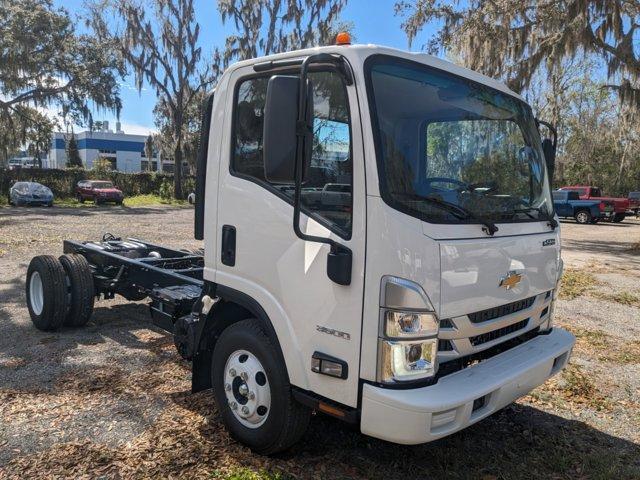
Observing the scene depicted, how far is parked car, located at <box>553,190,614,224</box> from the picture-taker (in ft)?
88.5

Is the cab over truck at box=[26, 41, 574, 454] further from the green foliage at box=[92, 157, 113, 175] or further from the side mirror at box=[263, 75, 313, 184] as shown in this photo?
the green foliage at box=[92, 157, 113, 175]

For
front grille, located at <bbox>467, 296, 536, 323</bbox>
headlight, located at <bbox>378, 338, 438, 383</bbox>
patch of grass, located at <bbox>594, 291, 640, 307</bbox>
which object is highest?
front grille, located at <bbox>467, 296, 536, 323</bbox>

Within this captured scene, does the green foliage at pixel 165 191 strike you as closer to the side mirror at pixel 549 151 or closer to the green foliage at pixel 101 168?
the green foliage at pixel 101 168

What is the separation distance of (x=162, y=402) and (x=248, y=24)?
109 feet

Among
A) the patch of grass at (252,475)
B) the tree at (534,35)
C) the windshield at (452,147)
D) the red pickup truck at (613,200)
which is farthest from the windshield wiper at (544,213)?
the red pickup truck at (613,200)

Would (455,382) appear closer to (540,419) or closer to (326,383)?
(326,383)

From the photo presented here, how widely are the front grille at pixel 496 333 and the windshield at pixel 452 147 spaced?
0.68 metres

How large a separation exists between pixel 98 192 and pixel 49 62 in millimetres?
7477

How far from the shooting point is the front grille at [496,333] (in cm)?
306

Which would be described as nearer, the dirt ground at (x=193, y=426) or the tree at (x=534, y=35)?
the dirt ground at (x=193, y=426)

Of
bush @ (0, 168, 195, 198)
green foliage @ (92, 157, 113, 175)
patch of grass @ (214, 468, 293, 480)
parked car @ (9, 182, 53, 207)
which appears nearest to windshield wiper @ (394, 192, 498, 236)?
patch of grass @ (214, 468, 293, 480)

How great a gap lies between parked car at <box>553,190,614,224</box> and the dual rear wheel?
2625 cm

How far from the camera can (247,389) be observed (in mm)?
3359

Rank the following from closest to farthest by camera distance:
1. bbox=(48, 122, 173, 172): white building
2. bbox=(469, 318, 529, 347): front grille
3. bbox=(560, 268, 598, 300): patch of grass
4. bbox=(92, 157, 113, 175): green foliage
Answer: bbox=(469, 318, 529, 347): front grille
bbox=(560, 268, 598, 300): patch of grass
bbox=(92, 157, 113, 175): green foliage
bbox=(48, 122, 173, 172): white building
